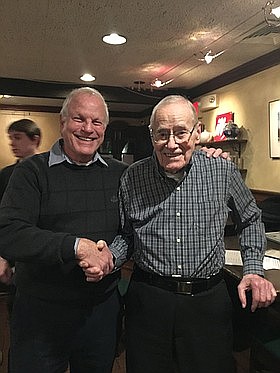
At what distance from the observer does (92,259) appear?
127cm

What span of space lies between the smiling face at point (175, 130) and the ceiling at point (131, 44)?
4.72ft

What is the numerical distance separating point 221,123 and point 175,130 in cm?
356

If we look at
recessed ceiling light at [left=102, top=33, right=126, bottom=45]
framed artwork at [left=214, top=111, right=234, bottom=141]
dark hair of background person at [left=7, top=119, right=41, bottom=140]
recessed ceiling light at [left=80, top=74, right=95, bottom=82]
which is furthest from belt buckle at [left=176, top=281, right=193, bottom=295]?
recessed ceiling light at [left=80, top=74, right=95, bottom=82]

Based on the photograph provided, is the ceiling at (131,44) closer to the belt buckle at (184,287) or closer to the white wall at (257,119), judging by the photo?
the white wall at (257,119)

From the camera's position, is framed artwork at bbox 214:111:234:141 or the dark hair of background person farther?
framed artwork at bbox 214:111:234:141

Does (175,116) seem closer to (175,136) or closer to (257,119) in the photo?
(175,136)

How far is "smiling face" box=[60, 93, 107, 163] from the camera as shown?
1.43m

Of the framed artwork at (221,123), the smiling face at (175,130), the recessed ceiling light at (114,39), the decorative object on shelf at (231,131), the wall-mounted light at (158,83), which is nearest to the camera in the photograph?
the smiling face at (175,130)

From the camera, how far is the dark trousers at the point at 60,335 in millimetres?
1403

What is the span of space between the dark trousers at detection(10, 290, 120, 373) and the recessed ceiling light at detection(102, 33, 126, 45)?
2.35 metres

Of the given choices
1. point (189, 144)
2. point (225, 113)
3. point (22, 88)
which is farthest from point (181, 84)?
point (189, 144)

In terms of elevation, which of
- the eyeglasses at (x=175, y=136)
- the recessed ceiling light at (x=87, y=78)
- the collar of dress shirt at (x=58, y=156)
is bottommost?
the collar of dress shirt at (x=58, y=156)

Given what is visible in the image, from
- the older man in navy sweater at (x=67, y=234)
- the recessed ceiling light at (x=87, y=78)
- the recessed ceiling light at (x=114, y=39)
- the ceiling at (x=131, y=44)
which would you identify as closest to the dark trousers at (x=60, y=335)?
the older man in navy sweater at (x=67, y=234)

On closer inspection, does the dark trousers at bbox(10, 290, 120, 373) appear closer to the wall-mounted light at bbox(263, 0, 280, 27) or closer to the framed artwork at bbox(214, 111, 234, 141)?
the wall-mounted light at bbox(263, 0, 280, 27)
